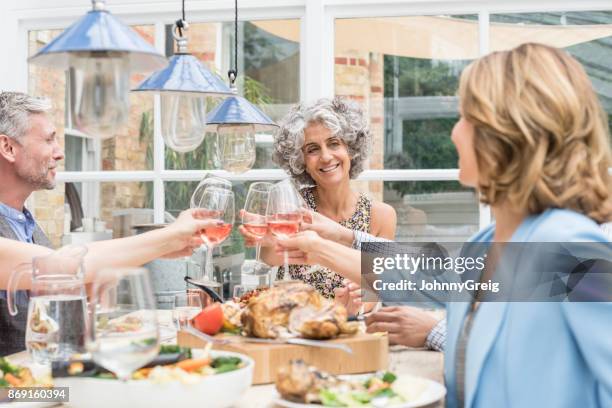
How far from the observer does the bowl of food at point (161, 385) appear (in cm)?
117

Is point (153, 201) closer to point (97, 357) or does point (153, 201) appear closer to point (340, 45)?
point (340, 45)

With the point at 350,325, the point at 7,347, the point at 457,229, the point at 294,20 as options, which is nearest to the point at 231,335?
the point at 350,325

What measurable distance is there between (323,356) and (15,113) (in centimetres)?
167

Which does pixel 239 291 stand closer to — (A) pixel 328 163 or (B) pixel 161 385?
(A) pixel 328 163

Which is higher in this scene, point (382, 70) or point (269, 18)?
point (269, 18)

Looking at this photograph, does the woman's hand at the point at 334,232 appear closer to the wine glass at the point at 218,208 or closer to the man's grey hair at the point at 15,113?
the wine glass at the point at 218,208

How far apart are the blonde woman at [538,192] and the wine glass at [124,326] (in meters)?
0.58

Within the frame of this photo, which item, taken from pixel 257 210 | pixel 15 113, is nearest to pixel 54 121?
pixel 15 113

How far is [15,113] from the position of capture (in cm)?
263

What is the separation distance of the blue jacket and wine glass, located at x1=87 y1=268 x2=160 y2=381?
0.57 metres

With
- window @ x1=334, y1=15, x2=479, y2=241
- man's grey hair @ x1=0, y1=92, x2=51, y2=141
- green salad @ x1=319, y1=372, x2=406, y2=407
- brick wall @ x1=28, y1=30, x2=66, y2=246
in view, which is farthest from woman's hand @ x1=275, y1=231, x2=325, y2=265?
brick wall @ x1=28, y1=30, x2=66, y2=246

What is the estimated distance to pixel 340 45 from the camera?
346 centimetres

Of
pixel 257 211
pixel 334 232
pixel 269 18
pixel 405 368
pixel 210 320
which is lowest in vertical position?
pixel 405 368

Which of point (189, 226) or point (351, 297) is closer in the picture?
point (189, 226)
